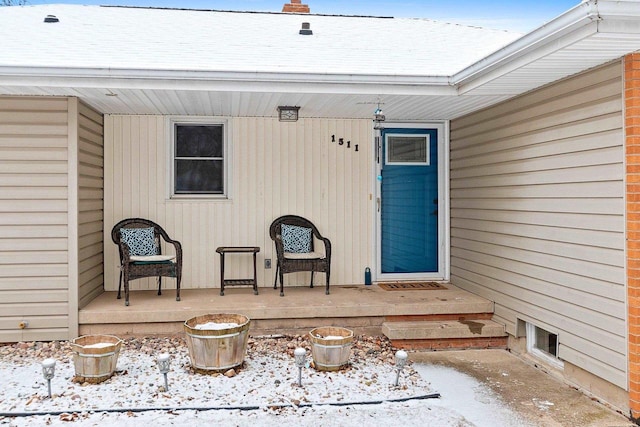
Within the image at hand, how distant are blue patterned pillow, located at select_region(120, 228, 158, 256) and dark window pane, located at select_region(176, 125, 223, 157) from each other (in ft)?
3.31

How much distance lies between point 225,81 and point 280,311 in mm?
2132

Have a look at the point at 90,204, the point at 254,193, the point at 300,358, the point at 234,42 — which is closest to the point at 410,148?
the point at 254,193

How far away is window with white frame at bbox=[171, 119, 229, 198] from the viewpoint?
600cm

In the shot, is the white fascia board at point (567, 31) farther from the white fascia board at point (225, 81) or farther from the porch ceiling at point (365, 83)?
the white fascia board at point (225, 81)

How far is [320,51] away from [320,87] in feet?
3.34

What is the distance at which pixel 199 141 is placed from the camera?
6.04 m

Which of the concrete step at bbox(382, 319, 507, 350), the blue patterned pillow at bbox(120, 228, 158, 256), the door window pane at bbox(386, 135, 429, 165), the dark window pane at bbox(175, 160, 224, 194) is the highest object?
the door window pane at bbox(386, 135, 429, 165)

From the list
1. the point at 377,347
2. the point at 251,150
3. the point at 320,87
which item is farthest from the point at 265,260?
the point at 320,87

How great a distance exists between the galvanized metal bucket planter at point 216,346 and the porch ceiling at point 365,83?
201cm

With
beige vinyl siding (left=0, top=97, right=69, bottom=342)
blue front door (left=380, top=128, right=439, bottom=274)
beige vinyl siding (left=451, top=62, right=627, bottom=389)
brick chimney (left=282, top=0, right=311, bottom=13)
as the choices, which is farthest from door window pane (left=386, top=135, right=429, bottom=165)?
beige vinyl siding (left=0, top=97, right=69, bottom=342)

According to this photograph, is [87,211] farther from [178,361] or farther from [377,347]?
[377,347]

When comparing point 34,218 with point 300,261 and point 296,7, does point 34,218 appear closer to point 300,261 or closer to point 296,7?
point 300,261

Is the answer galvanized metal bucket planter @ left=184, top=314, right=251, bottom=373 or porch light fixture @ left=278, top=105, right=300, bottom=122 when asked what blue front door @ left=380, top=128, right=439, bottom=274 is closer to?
porch light fixture @ left=278, top=105, right=300, bottom=122

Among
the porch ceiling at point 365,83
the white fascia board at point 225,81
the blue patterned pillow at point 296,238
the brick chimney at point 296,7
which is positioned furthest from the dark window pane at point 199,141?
the brick chimney at point 296,7
